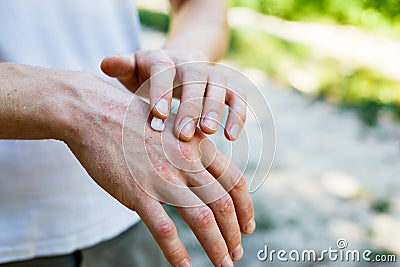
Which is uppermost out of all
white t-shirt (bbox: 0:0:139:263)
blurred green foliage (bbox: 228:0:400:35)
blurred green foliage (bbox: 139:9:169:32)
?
white t-shirt (bbox: 0:0:139:263)

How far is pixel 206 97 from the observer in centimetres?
113

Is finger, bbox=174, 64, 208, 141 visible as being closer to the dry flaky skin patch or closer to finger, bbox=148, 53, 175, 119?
finger, bbox=148, 53, 175, 119

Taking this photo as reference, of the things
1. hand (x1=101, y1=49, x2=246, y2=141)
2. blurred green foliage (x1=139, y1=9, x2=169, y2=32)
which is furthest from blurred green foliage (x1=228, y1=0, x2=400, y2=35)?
hand (x1=101, y1=49, x2=246, y2=141)

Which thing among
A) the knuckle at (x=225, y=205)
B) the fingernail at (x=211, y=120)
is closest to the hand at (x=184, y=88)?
the fingernail at (x=211, y=120)

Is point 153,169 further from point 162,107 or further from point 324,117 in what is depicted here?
point 324,117

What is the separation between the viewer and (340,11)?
26.1 ft

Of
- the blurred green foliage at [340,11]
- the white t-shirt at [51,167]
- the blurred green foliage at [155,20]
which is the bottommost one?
the blurred green foliage at [155,20]

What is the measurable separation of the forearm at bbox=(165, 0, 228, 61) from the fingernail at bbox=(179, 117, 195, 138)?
0.97 feet

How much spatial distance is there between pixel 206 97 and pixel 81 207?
1.64 ft

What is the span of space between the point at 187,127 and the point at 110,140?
151 millimetres

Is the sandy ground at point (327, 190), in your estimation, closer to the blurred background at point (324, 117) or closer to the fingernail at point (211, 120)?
the blurred background at point (324, 117)

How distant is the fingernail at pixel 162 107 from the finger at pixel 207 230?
0.60 feet

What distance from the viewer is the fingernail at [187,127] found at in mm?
1056

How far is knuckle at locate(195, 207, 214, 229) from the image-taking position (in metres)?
1.00
